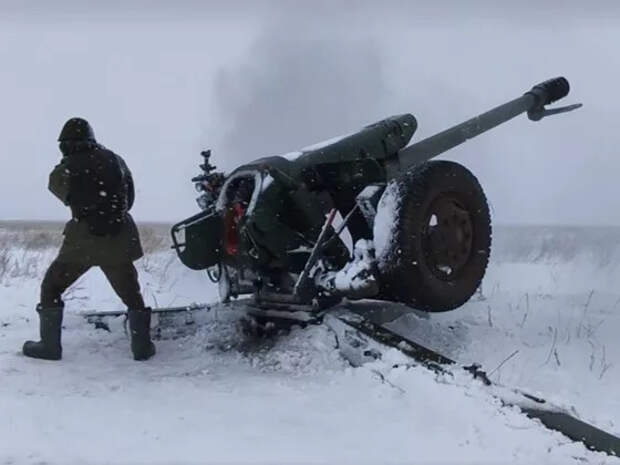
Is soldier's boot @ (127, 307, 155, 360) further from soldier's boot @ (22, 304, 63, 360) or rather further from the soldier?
soldier's boot @ (22, 304, 63, 360)

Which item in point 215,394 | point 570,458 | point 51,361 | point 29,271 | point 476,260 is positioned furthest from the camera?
point 29,271

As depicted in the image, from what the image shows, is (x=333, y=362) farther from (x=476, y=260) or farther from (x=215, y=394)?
(x=476, y=260)

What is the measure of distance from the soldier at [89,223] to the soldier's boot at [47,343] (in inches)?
0.9

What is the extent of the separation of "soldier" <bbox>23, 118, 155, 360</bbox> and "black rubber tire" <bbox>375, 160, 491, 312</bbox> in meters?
1.71

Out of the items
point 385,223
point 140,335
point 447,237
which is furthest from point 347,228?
point 140,335

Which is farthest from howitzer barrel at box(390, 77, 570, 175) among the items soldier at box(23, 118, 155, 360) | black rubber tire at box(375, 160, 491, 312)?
soldier at box(23, 118, 155, 360)

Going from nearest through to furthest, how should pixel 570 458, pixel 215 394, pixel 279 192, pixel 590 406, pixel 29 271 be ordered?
pixel 570 458 → pixel 215 394 → pixel 590 406 → pixel 279 192 → pixel 29 271

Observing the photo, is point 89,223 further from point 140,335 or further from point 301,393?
point 301,393

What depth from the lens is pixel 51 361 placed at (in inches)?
204

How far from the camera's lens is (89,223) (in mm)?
5395

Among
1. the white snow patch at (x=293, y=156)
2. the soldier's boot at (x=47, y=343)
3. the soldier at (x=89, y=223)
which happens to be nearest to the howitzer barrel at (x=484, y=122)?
the white snow patch at (x=293, y=156)

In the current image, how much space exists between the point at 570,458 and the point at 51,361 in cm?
320

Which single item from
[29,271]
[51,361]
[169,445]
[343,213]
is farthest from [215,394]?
[29,271]

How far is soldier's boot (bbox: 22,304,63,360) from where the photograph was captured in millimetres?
5215
